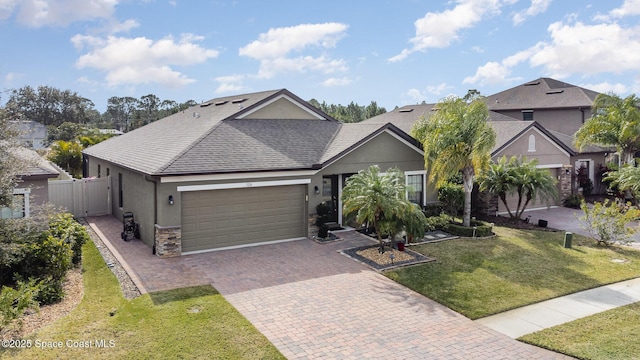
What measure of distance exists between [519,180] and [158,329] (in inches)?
597

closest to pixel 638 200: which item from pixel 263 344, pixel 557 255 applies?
pixel 557 255

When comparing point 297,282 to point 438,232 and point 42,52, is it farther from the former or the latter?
point 42,52

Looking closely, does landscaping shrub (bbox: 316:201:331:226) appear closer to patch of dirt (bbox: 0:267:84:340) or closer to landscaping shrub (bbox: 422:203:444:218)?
landscaping shrub (bbox: 422:203:444:218)

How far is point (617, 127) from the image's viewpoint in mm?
23922

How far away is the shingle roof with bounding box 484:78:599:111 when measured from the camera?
3325 centimetres

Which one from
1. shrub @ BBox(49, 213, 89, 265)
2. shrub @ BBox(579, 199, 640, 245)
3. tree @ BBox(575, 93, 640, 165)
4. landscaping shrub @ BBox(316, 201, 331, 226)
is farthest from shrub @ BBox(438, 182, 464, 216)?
shrub @ BBox(49, 213, 89, 265)

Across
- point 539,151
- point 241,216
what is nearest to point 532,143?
point 539,151

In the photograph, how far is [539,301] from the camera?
11008mm

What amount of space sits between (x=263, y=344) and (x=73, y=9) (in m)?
13.4

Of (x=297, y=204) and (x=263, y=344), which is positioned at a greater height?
(x=297, y=204)

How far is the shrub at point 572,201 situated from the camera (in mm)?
23784

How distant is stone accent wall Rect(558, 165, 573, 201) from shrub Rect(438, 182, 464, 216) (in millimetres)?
7792

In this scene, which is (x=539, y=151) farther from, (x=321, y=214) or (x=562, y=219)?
(x=321, y=214)

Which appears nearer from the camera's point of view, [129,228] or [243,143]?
[129,228]
